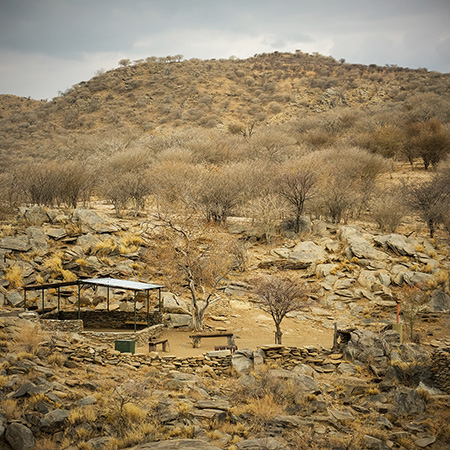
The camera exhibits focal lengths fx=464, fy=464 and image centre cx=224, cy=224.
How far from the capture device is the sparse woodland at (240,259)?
10.2m

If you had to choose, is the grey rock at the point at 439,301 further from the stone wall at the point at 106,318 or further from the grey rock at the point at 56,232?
the grey rock at the point at 56,232

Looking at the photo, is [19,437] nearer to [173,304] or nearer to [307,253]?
[173,304]

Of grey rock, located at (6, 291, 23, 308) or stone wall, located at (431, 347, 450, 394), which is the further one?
grey rock, located at (6, 291, 23, 308)

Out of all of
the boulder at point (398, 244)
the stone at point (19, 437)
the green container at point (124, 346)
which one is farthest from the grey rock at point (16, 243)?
the boulder at point (398, 244)

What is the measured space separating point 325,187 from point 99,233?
14103 mm

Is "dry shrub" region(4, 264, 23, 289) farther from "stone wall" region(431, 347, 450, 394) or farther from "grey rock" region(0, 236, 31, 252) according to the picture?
"stone wall" region(431, 347, 450, 394)

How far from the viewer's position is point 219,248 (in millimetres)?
21609

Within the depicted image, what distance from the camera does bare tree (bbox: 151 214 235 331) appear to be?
18.9 meters

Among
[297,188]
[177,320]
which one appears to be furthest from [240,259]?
[297,188]

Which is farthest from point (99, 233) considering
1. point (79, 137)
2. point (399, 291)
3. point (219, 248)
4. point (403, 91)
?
point (403, 91)

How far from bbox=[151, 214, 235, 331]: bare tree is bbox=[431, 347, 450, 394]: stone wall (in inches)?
326

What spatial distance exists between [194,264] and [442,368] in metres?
10.2

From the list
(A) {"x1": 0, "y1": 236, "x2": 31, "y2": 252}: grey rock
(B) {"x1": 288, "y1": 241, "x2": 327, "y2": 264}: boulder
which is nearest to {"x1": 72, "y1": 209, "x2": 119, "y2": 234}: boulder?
(A) {"x1": 0, "y1": 236, "x2": 31, "y2": 252}: grey rock

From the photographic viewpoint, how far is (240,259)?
80.2 feet
